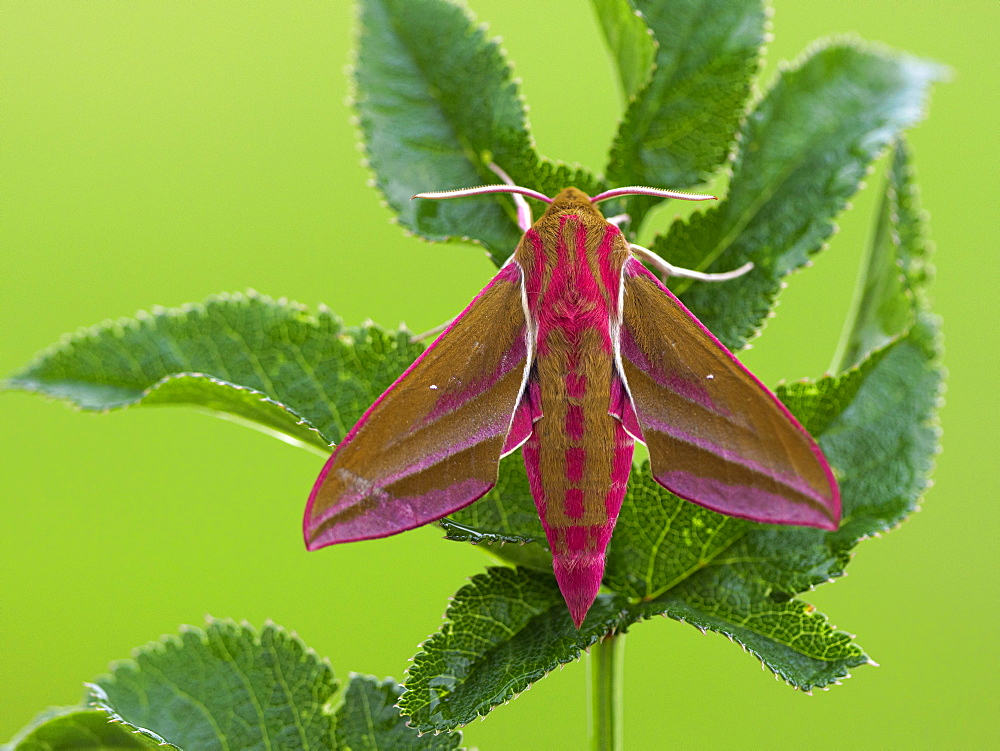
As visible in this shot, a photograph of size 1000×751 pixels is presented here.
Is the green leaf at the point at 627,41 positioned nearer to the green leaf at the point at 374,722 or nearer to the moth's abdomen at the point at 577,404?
the moth's abdomen at the point at 577,404

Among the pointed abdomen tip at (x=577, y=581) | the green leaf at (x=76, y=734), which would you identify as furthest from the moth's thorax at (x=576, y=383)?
the green leaf at (x=76, y=734)

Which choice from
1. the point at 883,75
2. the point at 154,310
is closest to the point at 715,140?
the point at 883,75

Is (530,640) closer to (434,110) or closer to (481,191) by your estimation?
(481,191)

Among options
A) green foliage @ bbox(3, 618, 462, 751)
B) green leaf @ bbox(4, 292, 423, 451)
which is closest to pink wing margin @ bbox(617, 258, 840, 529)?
green leaf @ bbox(4, 292, 423, 451)

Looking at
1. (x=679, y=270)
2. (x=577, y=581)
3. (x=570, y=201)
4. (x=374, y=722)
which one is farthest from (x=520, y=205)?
(x=374, y=722)

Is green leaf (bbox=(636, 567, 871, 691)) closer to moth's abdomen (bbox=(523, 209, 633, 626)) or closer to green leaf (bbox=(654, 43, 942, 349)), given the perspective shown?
moth's abdomen (bbox=(523, 209, 633, 626))

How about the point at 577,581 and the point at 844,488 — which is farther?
the point at 844,488

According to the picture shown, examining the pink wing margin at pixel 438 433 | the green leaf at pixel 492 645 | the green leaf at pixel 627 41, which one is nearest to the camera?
the green leaf at pixel 492 645
